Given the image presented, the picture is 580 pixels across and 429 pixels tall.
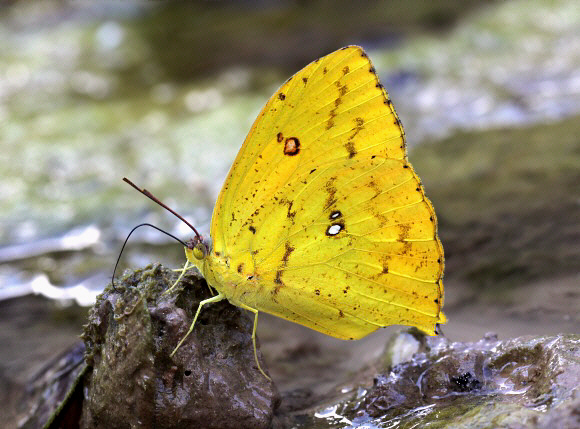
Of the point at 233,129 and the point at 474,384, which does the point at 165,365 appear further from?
the point at 233,129

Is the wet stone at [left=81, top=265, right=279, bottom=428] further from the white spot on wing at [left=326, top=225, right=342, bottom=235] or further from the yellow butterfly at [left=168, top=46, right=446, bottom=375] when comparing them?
the white spot on wing at [left=326, top=225, right=342, bottom=235]

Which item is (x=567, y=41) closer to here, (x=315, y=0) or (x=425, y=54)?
(x=425, y=54)

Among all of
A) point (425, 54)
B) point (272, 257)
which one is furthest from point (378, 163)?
point (425, 54)

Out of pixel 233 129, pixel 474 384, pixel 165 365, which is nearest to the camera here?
pixel 165 365

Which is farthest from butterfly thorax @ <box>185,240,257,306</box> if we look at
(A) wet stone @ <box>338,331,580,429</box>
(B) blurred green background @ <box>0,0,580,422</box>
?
(B) blurred green background @ <box>0,0,580,422</box>

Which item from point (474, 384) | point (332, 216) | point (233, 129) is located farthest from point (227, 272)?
point (233, 129)

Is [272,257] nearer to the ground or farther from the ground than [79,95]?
nearer to the ground

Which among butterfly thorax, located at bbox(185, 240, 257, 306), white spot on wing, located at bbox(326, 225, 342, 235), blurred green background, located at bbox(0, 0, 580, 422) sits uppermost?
blurred green background, located at bbox(0, 0, 580, 422)
